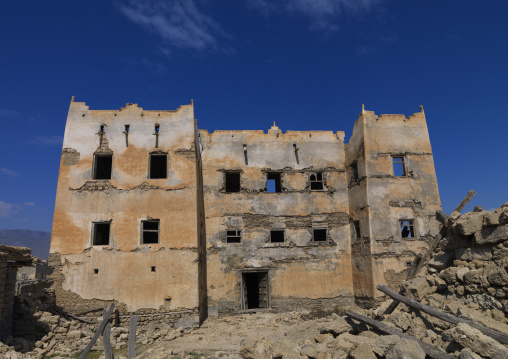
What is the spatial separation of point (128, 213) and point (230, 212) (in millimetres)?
5046

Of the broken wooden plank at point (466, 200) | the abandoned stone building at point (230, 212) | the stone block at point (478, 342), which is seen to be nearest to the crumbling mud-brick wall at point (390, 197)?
the abandoned stone building at point (230, 212)

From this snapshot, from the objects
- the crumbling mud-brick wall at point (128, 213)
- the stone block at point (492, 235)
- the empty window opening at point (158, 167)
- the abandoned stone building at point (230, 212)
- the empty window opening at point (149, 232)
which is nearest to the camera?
the stone block at point (492, 235)

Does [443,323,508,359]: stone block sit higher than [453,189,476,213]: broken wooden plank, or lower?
lower

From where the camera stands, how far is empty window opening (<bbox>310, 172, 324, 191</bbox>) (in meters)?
18.6

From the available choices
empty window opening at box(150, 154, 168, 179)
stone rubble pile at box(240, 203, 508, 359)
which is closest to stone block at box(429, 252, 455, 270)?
stone rubble pile at box(240, 203, 508, 359)

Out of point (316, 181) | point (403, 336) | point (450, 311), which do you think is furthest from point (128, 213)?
point (450, 311)

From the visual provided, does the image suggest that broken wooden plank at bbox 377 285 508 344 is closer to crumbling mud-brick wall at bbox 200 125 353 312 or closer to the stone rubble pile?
the stone rubble pile

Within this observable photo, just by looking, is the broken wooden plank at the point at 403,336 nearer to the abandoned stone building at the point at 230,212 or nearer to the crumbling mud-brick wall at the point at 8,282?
the abandoned stone building at the point at 230,212

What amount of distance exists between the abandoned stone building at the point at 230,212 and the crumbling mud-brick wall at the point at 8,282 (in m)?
3.50

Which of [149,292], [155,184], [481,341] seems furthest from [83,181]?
[481,341]

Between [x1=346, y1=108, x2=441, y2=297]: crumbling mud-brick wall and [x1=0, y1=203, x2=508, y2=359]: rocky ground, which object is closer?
[x1=0, y1=203, x2=508, y2=359]: rocky ground

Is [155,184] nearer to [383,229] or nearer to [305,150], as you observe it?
[305,150]

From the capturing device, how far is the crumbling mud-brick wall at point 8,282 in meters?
10.1

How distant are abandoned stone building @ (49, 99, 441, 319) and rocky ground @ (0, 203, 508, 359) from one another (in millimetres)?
3086
